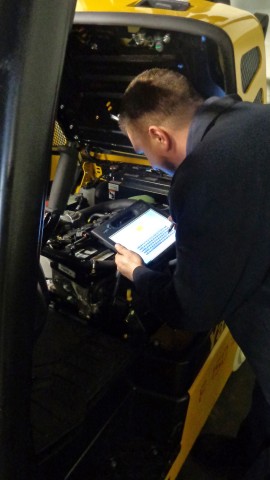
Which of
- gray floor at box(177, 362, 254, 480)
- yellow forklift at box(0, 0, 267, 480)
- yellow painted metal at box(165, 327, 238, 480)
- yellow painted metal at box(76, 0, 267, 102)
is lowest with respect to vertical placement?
gray floor at box(177, 362, 254, 480)

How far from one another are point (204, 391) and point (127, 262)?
75 centimetres

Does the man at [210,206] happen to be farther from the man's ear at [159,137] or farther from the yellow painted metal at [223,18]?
the yellow painted metal at [223,18]

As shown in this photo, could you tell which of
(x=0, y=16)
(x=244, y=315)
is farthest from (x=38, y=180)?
→ (x=244, y=315)

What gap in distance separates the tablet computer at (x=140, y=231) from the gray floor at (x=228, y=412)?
1.01m

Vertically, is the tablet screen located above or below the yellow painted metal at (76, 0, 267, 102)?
below

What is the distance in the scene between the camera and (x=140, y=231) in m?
1.30

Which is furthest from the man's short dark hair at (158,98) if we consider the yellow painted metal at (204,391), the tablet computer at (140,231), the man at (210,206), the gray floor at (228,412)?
the gray floor at (228,412)

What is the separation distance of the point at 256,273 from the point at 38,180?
0.65m

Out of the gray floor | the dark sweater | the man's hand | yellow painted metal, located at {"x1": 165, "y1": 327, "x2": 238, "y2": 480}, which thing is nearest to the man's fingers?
the man's hand

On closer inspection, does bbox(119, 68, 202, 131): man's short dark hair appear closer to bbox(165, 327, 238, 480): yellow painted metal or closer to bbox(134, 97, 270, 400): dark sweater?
bbox(134, 97, 270, 400): dark sweater

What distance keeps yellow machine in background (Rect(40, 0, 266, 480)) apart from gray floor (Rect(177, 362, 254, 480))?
0.11 meters

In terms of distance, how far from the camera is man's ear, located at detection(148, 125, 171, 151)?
3.31 feet

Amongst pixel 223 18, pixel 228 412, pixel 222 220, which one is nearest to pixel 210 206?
pixel 222 220

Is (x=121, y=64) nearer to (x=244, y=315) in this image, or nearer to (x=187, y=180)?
(x=187, y=180)
